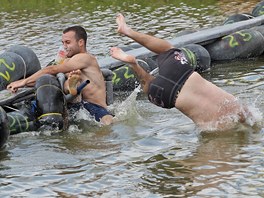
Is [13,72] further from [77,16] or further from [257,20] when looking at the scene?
[77,16]

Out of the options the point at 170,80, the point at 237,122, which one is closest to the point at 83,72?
the point at 170,80

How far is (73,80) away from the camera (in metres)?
10.1

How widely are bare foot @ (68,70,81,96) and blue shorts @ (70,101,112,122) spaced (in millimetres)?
365

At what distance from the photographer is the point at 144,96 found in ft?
40.3

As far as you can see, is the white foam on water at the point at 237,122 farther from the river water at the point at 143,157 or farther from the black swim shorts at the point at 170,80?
the black swim shorts at the point at 170,80

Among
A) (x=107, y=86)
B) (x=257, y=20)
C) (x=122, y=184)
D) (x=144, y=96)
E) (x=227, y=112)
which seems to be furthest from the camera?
(x=257, y=20)

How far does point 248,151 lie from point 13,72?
4.42 metres

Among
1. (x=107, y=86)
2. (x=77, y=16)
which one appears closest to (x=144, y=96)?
(x=107, y=86)

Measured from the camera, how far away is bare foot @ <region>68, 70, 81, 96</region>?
10.1 metres

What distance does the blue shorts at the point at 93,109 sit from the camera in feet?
34.3

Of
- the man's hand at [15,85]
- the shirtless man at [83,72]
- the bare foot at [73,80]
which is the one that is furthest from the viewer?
the shirtless man at [83,72]

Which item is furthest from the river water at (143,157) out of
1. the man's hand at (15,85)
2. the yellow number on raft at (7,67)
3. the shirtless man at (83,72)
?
the yellow number on raft at (7,67)

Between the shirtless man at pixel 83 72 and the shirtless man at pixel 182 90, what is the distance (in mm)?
1470

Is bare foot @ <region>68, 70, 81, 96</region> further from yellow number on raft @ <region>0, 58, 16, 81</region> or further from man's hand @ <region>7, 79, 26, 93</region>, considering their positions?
yellow number on raft @ <region>0, 58, 16, 81</region>
